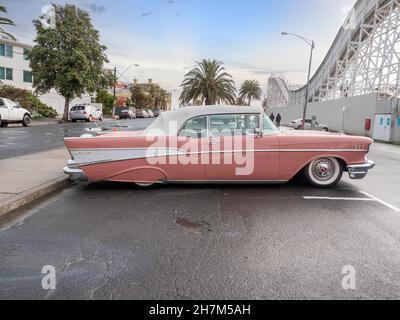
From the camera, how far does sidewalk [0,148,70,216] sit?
500 cm

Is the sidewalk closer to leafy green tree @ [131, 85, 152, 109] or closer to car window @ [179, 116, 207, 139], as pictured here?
car window @ [179, 116, 207, 139]

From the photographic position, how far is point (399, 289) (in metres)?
2.78

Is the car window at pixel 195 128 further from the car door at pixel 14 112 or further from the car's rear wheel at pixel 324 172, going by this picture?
the car door at pixel 14 112

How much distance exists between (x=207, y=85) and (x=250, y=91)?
33.2 meters

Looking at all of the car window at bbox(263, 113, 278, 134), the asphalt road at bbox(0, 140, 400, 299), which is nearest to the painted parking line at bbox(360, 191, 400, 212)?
the asphalt road at bbox(0, 140, 400, 299)

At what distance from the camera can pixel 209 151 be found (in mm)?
5812

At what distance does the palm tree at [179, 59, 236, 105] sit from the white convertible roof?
37162 mm

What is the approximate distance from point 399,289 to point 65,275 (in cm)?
280

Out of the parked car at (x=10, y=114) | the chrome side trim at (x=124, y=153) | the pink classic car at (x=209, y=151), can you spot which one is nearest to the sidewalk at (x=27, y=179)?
the pink classic car at (x=209, y=151)

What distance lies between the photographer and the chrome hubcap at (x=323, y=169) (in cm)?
616

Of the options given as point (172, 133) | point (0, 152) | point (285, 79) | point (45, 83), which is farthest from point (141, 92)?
point (172, 133)

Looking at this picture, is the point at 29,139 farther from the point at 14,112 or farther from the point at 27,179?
the point at 27,179

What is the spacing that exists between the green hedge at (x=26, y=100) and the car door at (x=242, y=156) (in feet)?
99.4
